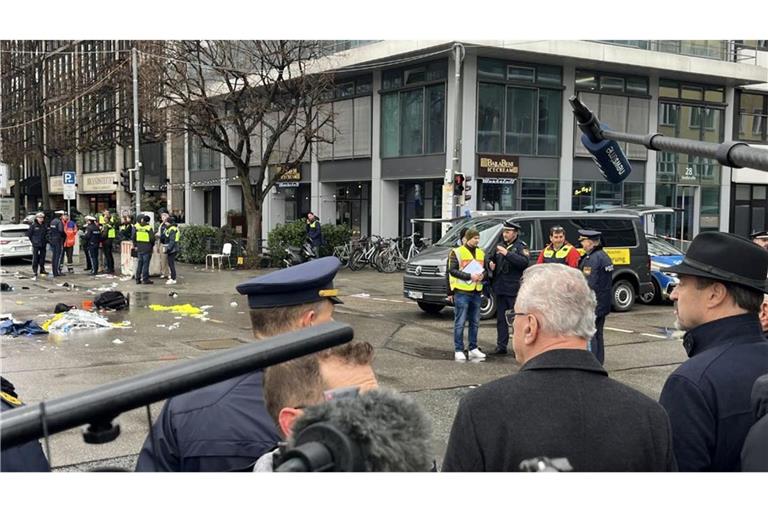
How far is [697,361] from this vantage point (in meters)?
2.82

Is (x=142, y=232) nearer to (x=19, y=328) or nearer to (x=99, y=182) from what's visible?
(x=19, y=328)

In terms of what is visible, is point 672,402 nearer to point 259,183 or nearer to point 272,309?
point 272,309

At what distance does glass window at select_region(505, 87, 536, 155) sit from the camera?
27.1 m

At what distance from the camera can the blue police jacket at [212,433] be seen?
2.36 metres

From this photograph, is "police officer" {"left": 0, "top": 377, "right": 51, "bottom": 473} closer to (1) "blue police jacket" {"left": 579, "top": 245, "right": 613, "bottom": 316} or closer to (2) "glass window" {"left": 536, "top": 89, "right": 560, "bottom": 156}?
(1) "blue police jacket" {"left": 579, "top": 245, "right": 613, "bottom": 316}

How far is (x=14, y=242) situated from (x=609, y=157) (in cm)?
2643

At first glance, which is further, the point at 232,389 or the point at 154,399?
the point at 232,389

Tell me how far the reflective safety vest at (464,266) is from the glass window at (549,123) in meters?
18.3

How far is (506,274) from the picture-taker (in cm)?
→ 1065

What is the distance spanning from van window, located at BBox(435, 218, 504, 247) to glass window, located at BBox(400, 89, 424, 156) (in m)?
12.4

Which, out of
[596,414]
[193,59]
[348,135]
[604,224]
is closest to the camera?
[596,414]

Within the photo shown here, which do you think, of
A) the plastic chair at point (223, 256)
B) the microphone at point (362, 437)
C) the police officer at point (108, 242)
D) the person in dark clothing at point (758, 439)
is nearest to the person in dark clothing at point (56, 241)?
the police officer at point (108, 242)

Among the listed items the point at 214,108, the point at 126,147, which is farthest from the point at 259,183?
the point at 126,147
